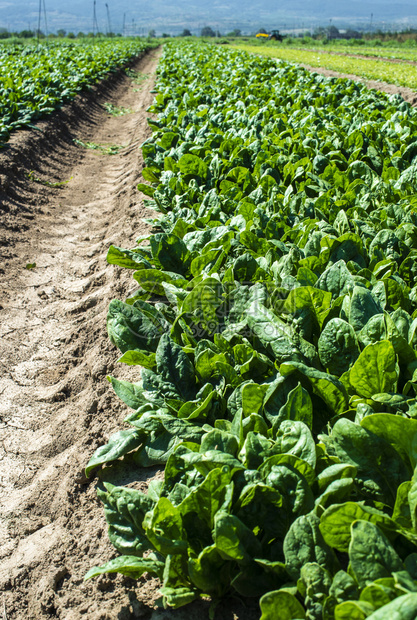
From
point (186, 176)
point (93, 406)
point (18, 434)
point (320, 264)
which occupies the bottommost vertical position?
point (18, 434)

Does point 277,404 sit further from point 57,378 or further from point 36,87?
point 36,87

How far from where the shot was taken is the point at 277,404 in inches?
84.0

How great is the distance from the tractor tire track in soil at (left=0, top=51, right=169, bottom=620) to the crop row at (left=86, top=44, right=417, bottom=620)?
10.6 inches

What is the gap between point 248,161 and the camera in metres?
5.12

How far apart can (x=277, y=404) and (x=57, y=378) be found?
227 cm

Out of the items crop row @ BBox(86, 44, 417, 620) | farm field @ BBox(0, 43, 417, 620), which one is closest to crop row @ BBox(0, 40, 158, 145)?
farm field @ BBox(0, 43, 417, 620)

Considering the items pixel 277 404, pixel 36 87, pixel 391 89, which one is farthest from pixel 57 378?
pixel 391 89

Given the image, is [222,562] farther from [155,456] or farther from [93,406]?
[93,406]

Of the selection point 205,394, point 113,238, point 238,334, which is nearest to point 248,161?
point 113,238

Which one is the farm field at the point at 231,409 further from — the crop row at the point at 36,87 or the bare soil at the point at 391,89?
the bare soil at the point at 391,89

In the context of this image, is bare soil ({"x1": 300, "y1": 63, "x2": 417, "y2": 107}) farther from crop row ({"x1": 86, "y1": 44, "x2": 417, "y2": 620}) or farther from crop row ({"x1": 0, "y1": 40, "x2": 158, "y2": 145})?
crop row ({"x1": 86, "y1": 44, "x2": 417, "y2": 620})

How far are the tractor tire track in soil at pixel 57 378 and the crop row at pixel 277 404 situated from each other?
0.89ft

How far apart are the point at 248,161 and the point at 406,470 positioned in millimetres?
3954

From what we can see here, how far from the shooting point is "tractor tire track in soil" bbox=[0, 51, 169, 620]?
7.20ft
